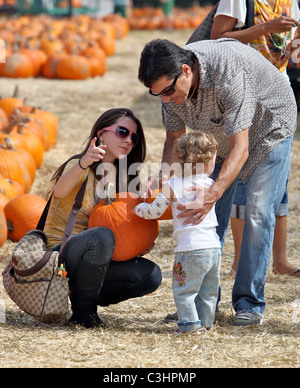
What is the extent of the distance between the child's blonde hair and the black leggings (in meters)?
0.58

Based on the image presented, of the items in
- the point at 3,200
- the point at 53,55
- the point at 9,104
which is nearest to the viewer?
the point at 3,200

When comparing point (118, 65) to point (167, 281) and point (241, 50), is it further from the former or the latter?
point (241, 50)

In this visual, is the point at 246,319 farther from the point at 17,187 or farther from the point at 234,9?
the point at 17,187

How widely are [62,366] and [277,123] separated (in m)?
1.71

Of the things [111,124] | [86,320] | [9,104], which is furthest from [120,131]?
[9,104]

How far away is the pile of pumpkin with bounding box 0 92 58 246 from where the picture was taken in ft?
17.7

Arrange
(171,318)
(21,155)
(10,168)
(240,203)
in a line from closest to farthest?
(171,318)
(240,203)
(10,168)
(21,155)

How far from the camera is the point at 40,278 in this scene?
351 centimetres

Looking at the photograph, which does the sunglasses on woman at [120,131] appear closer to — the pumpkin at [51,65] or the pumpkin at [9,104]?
the pumpkin at [9,104]

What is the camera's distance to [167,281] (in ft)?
15.4

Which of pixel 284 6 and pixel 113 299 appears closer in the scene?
pixel 113 299

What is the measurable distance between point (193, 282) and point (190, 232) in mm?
259

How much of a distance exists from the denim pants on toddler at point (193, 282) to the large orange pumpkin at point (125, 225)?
286 millimetres

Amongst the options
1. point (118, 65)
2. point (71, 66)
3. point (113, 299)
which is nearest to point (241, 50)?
point (113, 299)
